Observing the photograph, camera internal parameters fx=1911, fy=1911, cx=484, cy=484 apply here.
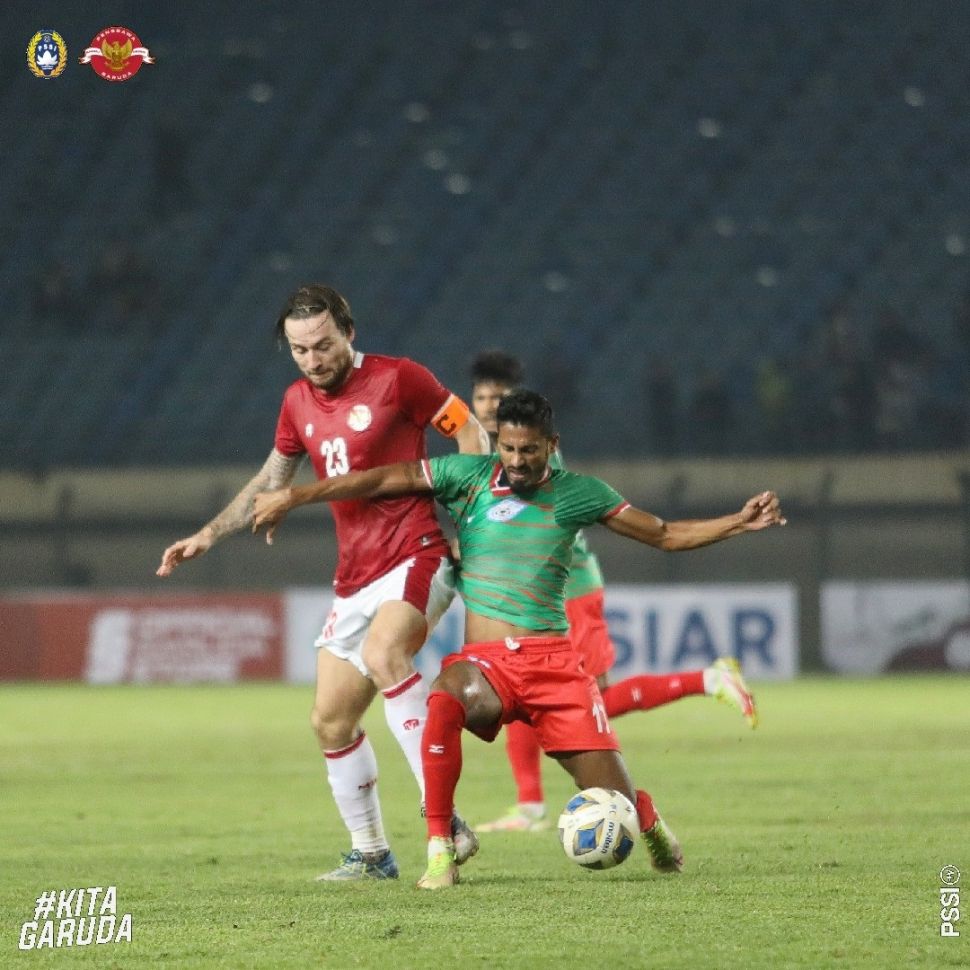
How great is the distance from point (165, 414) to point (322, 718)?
18939 millimetres

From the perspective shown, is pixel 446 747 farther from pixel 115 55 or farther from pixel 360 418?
pixel 115 55

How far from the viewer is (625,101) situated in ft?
97.1

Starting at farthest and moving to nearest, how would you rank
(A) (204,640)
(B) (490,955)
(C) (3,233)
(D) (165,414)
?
(C) (3,233) < (D) (165,414) < (A) (204,640) < (B) (490,955)

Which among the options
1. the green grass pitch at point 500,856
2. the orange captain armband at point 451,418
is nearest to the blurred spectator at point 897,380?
the green grass pitch at point 500,856

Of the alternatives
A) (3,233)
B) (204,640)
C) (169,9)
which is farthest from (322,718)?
(169,9)

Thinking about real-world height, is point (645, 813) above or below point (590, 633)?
below

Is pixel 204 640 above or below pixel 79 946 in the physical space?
below

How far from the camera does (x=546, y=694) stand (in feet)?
19.5

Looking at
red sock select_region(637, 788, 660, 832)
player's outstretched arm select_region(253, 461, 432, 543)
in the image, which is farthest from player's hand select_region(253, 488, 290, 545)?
red sock select_region(637, 788, 660, 832)

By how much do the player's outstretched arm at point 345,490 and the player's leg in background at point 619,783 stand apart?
994 millimetres

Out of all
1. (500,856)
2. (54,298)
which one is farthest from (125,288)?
(500,856)

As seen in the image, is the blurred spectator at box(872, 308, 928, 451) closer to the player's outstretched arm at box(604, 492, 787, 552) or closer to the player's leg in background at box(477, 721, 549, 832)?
the player's leg in background at box(477, 721, 549, 832)

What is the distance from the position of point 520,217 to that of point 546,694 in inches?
890

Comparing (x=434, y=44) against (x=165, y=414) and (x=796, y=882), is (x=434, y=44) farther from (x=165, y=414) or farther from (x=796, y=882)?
(x=796, y=882)
